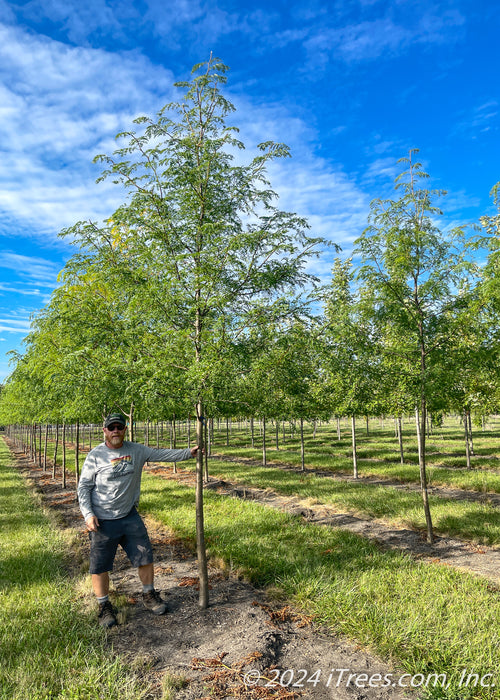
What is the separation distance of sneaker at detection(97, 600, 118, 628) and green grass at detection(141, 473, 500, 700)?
2.16 m

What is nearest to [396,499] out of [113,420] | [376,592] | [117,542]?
[376,592]

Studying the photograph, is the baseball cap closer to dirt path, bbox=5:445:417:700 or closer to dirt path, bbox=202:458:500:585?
dirt path, bbox=5:445:417:700

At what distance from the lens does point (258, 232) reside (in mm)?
5129

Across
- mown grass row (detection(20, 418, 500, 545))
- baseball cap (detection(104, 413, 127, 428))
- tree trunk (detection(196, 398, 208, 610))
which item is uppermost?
baseball cap (detection(104, 413, 127, 428))

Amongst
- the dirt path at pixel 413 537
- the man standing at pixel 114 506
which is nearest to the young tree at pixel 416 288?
the dirt path at pixel 413 537

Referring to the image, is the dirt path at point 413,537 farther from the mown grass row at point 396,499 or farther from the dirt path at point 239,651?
the dirt path at point 239,651

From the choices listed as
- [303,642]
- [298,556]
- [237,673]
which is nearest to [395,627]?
[303,642]

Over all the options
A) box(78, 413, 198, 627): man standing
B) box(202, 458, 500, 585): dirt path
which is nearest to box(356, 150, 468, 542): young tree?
box(202, 458, 500, 585): dirt path

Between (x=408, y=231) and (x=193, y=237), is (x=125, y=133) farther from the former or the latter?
(x=408, y=231)

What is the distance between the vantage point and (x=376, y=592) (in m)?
4.91

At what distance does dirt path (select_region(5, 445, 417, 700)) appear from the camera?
3471mm

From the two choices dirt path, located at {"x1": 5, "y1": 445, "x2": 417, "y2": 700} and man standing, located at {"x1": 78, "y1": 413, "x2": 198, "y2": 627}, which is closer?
dirt path, located at {"x1": 5, "y1": 445, "x2": 417, "y2": 700}

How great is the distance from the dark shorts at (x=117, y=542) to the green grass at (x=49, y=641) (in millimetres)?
618

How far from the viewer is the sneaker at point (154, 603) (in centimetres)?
489
